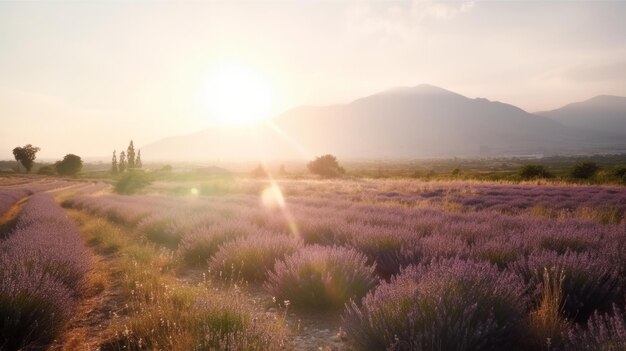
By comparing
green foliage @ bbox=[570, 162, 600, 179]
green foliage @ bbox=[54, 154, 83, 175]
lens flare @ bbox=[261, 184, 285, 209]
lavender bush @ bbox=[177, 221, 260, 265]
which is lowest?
green foliage @ bbox=[570, 162, 600, 179]

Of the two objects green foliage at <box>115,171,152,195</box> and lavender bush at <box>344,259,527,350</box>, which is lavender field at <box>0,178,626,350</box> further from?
green foliage at <box>115,171,152,195</box>

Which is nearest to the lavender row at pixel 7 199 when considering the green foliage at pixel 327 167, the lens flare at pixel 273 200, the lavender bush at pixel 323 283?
the lens flare at pixel 273 200

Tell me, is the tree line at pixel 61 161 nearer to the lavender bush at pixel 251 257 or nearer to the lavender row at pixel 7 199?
the lavender row at pixel 7 199

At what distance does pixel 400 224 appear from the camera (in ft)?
28.7

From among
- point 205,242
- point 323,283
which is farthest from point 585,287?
point 205,242

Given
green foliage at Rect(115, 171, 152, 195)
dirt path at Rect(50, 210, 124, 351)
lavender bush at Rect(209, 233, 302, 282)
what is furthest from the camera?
green foliage at Rect(115, 171, 152, 195)

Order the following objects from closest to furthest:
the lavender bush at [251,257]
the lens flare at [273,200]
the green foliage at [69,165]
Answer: the lavender bush at [251,257] → the lens flare at [273,200] → the green foliage at [69,165]

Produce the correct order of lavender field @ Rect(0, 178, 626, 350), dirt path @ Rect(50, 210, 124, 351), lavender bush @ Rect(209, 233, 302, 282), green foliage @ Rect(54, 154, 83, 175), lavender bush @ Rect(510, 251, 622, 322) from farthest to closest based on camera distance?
green foliage @ Rect(54, 154, 83, 175) < lavender bush @ Rect(209, 233, 302, 282) < dirt path @ Rect(50, 210, 124, 351) < lavender bush @ Rect(510, 251, 622, 322) < lavender field @ Rect(0, 178, 626, 350)

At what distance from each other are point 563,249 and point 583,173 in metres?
42.7

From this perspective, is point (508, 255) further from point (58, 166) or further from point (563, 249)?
point (58, 166)

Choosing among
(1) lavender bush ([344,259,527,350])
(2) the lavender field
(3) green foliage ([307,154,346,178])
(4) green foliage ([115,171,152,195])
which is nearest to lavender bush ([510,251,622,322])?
(2) the lavender field

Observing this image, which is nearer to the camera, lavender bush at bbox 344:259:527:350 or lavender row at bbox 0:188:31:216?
lavender bush at bbox 344:259:527:350

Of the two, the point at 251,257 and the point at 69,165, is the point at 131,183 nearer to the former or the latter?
the point at 251,257

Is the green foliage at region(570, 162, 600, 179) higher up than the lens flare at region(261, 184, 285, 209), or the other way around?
the lens flare at region(261, 184, 285, 209)
